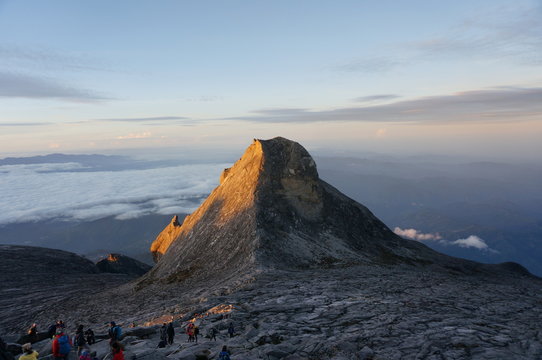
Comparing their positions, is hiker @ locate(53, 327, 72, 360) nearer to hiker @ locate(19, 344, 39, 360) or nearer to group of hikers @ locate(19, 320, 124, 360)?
group of hikers @ locate(19, 320, 124, 360)

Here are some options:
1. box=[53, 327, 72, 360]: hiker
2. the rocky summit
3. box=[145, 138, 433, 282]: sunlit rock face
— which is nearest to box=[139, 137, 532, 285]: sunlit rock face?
box=[145, 138, 433, 282]: sunlit rock face

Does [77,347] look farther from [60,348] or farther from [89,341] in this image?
[60,348]

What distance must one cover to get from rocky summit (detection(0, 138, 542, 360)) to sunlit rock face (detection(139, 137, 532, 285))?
345 mm

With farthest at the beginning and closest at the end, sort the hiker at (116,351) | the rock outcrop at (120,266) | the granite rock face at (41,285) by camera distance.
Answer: the rock outcrop at (120,266) < the granite rock face at (41,285) < the hiker at (116,351)

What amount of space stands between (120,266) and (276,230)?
79.4 meters

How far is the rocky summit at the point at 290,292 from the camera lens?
23.0m

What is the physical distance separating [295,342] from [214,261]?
1546 inches

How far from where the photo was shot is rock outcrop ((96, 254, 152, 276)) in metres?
113

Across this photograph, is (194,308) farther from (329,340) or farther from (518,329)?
(518,329)

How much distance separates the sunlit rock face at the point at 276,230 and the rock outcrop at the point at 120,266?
134 ft

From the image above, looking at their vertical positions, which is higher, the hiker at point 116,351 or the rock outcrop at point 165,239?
the hiker at point 116,351

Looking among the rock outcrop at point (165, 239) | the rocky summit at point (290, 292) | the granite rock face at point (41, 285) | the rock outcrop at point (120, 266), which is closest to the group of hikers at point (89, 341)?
the rocky summit at point (290, 292)

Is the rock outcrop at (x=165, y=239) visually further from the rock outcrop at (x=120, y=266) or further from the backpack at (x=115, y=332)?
the backpack at (x=115, y=332)

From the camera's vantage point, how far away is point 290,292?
37.4 meters
